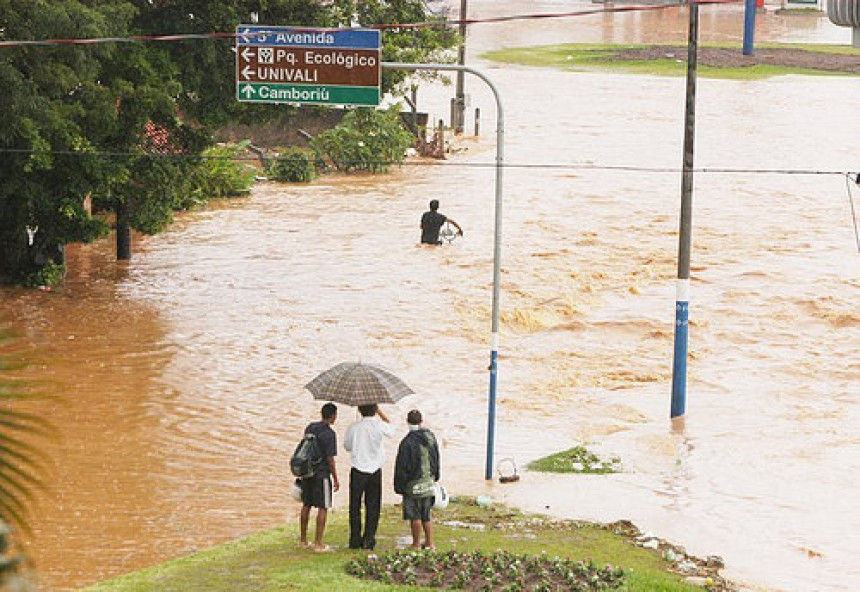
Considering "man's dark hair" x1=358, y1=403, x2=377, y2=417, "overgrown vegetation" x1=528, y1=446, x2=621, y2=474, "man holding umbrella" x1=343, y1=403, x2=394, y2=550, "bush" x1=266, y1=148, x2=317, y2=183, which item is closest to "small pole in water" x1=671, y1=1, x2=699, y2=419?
"overgrown vegetation" x1=528, y1=446, x2=621, y2=474

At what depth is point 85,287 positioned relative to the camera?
25281mm

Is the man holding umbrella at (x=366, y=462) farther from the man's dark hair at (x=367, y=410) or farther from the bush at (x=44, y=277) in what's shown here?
the bush at (x=44, y=277)

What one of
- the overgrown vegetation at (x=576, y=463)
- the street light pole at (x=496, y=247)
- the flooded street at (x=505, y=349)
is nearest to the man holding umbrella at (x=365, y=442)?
the flooded street at (x=505, y=349)

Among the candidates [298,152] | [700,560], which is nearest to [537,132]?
[298,152]

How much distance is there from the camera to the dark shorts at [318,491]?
1177 centimetres

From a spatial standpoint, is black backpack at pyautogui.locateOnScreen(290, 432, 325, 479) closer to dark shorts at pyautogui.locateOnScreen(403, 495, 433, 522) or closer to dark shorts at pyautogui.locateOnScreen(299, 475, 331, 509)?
dark shorts at pyautogui.locateOnScreen(299, 475, 331, 509)

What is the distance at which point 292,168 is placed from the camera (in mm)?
36062

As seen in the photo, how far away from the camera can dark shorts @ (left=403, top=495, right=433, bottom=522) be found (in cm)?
1173

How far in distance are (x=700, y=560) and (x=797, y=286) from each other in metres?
15.0

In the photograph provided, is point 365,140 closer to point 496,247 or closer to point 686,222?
point 686,222

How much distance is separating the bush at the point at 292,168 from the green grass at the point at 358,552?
73.5ft

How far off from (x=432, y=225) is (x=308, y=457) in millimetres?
17190

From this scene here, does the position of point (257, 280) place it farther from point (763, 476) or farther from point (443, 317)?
point (763, 476)

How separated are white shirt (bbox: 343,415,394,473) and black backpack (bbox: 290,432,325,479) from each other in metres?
0.23
